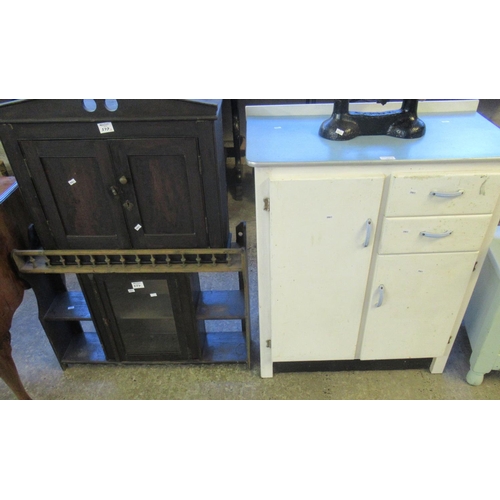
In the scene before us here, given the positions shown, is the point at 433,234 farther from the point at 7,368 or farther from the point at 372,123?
the point at 7,368

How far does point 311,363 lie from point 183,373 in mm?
625

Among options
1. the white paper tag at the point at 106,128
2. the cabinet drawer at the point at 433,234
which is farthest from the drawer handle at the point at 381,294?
the white paper tag at the point at 106,128

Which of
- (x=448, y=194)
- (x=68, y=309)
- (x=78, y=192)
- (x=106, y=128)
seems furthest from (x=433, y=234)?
(x=68, y=309)

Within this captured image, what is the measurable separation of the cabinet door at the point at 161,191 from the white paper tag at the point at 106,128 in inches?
1.6

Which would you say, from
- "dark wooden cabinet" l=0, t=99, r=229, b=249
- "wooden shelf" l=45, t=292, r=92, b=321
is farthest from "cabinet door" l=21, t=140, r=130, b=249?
"wooden shelf" l=45, t=292, r=92, b=321

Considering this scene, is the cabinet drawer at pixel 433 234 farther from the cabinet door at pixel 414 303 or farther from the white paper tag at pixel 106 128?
the white paper tag at pixel 106 128

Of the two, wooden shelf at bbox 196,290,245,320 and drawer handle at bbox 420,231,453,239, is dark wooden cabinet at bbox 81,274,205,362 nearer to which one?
wooden shelf at bbox 196,290,245,320

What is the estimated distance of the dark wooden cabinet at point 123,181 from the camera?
130 centimetres

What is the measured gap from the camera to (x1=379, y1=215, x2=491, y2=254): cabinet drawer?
139 cm

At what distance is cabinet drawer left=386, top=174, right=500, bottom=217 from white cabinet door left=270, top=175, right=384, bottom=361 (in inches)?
2.5

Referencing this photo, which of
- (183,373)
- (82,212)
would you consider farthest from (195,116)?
(183,373)

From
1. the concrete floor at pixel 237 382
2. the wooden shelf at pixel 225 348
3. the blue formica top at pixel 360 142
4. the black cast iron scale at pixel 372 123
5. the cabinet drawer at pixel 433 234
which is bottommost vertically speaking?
the concrete floor at pixel 237 382

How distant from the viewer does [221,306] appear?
6.01 feet

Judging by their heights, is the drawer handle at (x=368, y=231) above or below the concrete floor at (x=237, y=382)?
above
